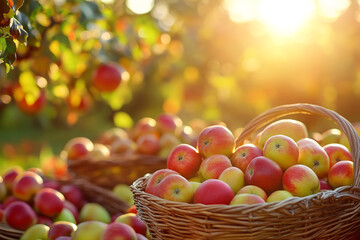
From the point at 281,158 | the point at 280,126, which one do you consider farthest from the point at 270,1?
the point at 281,158

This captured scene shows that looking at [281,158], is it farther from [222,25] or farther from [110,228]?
[222,25]

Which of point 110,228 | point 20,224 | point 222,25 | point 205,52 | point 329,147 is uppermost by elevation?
point 222,25

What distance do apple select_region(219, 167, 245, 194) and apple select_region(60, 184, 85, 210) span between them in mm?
1069

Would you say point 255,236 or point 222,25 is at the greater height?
point 222,25

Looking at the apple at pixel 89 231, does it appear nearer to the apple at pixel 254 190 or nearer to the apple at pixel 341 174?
the apple at pixel 254 190

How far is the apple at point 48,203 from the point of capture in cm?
206

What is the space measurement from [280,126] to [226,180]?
1.35 ft

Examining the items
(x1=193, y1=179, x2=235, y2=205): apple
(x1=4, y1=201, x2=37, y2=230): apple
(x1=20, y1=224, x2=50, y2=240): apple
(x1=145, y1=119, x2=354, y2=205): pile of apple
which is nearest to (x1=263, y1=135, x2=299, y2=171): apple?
(x1=145, y1=119, x2=354, y2=205): pile of apple

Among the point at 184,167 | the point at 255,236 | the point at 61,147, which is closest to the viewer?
the point at 255,236

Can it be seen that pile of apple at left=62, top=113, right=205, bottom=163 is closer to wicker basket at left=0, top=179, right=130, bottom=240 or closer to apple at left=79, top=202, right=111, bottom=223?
wicker basket at left=0, top=179, right=130, bottom=240

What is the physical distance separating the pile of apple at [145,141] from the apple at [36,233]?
826 millimetres

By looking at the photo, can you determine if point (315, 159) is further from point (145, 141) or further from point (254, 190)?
point (145, 141)

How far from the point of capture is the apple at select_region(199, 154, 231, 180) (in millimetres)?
1580

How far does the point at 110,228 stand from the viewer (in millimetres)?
1630
